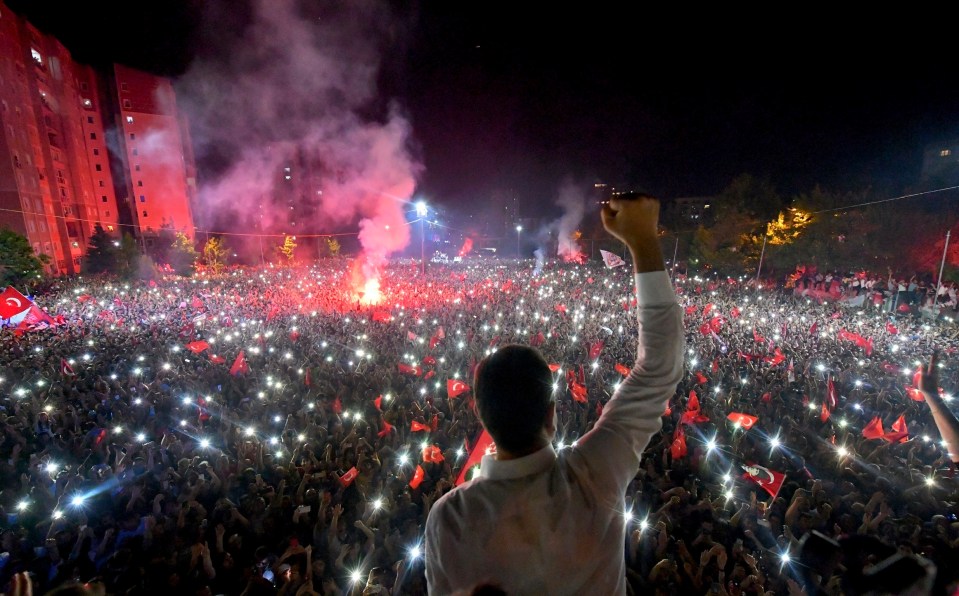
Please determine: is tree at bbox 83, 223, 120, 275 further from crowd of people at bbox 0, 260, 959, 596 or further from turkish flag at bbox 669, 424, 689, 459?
turkish flag at bbox 669, 424, 689, 459

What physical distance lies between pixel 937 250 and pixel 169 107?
238 ft

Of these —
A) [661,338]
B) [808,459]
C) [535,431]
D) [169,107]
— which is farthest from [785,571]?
[169,107]

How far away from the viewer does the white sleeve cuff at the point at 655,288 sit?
5.04 feet

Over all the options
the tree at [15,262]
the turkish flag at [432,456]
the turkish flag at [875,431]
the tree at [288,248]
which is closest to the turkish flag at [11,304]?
the tree at [15,262]

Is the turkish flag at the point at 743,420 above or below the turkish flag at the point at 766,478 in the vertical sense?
above

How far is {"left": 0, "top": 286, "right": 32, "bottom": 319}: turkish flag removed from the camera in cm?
1230

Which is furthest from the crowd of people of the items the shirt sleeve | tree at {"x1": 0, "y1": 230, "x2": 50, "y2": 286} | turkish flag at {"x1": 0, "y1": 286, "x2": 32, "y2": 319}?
tree at {"x1": 0, "y1": 230, "x2": 50, "y2": 286}

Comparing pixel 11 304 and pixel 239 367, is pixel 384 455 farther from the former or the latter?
pixel 11 304

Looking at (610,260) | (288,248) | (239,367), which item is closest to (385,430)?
(239,367)

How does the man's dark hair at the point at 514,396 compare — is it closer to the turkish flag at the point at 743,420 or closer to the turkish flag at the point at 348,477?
the turkish flag at the point at 348,477

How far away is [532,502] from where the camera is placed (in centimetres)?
125

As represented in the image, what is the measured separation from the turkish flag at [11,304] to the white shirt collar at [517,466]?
17.0 metres

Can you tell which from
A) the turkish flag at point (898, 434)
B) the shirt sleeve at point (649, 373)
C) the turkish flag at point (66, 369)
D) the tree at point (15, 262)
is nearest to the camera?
the shirt sleeve at point (649, 373)

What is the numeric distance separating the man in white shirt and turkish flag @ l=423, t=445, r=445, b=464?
4.57m
